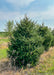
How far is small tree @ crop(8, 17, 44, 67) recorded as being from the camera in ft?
19.0

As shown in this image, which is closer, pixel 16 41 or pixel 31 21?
pixel 16 41

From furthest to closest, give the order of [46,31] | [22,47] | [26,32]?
[46,31] < [26,32] < [22,47]

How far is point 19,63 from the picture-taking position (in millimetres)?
5918

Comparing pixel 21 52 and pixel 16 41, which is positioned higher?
pixel 16 41

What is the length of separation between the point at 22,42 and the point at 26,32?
808 millimetres

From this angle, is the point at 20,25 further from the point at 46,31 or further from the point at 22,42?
the point at 46,31

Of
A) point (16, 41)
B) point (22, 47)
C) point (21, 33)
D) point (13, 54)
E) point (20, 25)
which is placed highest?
point (20, 25)

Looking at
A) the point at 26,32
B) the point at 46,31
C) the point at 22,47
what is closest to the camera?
the point at 22,47

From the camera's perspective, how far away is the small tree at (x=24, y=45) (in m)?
5.78

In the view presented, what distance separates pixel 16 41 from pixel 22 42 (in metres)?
0.47

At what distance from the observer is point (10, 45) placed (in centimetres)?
625

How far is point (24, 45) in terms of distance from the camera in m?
5.85

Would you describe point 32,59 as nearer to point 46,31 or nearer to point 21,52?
point 21,52

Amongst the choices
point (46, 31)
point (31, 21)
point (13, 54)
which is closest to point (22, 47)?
point (13, 54)
